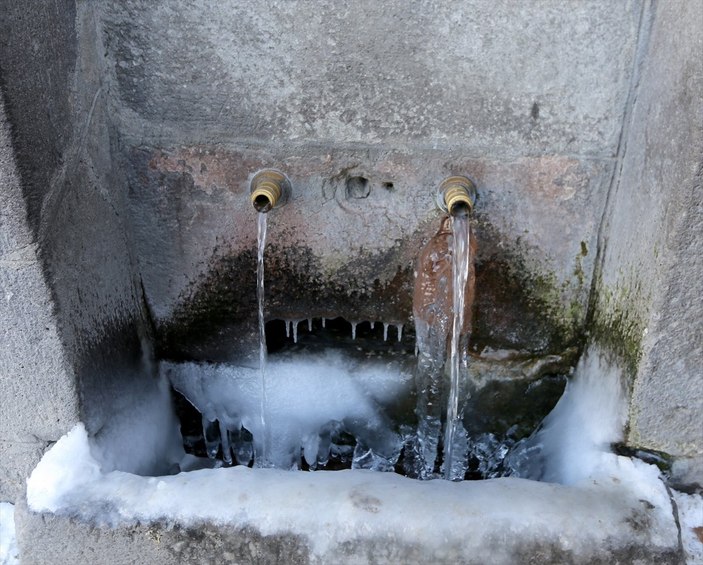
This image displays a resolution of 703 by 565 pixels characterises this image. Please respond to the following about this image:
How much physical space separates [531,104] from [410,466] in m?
1.13

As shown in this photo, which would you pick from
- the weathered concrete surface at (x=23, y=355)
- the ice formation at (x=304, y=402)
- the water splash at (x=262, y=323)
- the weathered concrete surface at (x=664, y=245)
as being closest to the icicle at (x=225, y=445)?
the ice formation at (x=304, y=402)

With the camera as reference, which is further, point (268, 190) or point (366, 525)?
point (268, 190)

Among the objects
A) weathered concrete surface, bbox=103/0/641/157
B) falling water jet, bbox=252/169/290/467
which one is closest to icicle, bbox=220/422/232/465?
falling water jet, bbox=252/169/290/467

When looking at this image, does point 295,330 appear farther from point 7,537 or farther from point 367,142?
point 7,537

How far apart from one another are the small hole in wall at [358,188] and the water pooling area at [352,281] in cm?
2

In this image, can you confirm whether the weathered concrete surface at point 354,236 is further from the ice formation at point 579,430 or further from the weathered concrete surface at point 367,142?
the ice formation at point 579,430

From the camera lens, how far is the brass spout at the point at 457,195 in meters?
1.53

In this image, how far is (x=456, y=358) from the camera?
5.94 ft

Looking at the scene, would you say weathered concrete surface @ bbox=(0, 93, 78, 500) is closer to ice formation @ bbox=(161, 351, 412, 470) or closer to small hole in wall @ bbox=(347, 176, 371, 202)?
ice formation @ bbox=(161, 351, 412, 470)

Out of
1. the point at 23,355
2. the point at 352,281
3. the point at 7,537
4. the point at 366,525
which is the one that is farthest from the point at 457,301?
the point at 7,537

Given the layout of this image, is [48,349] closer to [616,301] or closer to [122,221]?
[122,221]

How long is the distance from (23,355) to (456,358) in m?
1.07

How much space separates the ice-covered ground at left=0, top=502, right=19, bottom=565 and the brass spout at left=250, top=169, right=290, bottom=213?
3.04 feet

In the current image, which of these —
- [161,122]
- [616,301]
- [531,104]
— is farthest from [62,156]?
[616,301]
